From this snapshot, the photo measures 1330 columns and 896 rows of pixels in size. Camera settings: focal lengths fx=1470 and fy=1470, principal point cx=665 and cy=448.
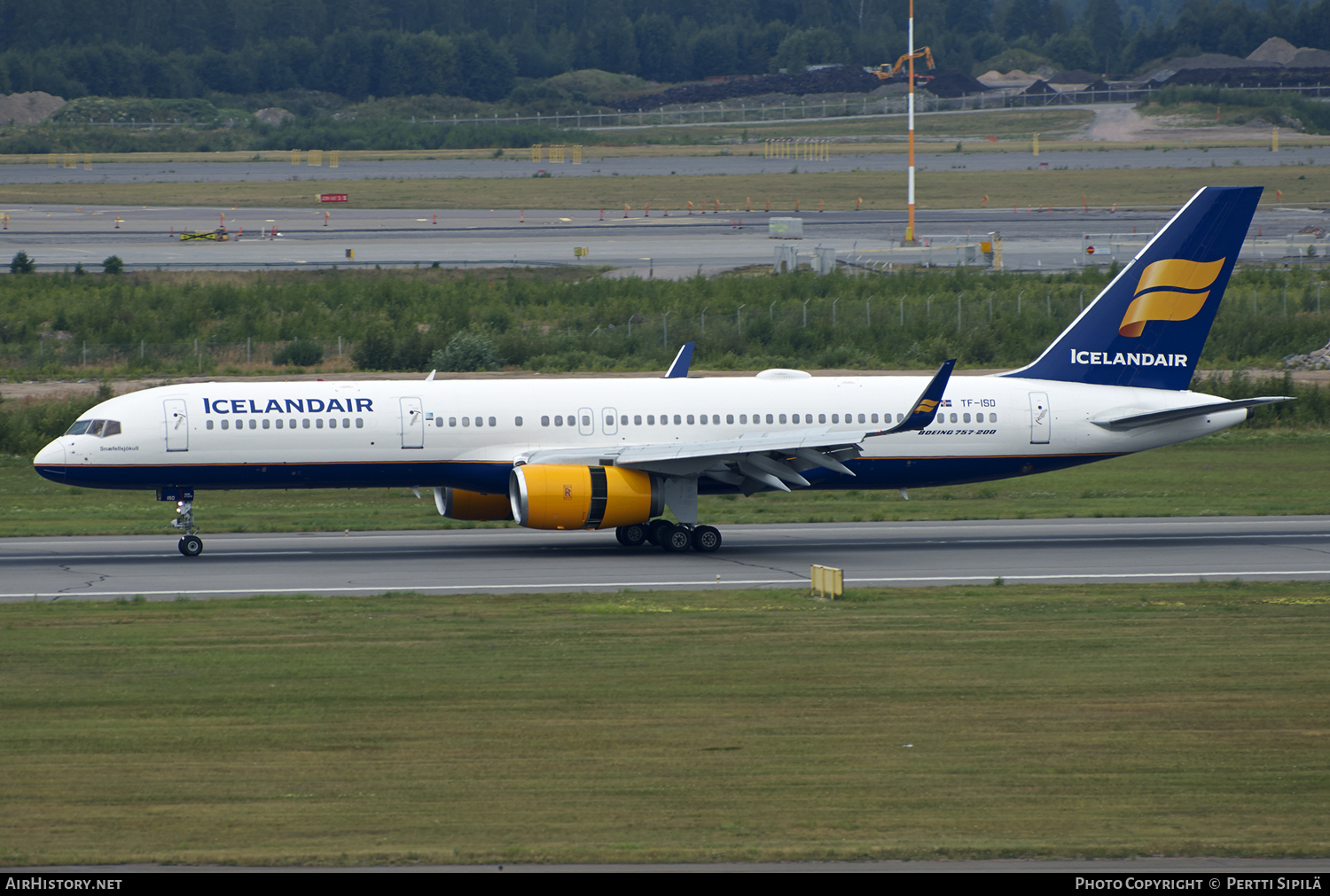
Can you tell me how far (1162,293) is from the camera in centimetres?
3728

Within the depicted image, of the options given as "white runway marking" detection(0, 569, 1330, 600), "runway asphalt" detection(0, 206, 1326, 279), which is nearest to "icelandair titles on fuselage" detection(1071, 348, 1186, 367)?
"white runway marking" detection(0, 569, 1330, 600)

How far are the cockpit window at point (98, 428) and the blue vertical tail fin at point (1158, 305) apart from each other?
22061 millimetres

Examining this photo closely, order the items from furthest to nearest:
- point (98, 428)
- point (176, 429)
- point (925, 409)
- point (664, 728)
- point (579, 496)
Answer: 1. point (98, 428)
2. point (176, 429)
3. point (579, 496)
4. point (925, 409)
5. point (664, 728)

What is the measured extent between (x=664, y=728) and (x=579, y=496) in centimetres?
1409

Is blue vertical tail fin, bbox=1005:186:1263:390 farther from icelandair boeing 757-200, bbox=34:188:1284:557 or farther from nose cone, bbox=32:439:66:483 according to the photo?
nose cone, bbox=32:439:66:483

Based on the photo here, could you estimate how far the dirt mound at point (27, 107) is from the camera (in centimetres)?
18075

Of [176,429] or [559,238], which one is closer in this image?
[176,429]

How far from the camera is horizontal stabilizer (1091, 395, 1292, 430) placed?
115 feet

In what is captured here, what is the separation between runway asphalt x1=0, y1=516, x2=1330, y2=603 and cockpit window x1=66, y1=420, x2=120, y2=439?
115 inches

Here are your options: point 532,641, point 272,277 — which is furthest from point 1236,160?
point 532,641

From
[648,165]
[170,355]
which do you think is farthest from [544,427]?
[648,165]

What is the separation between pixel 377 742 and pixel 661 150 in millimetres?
149369

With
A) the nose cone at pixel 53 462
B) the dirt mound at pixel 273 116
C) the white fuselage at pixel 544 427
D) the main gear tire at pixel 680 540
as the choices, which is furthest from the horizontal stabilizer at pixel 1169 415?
the dirt mound at pixel 273 116

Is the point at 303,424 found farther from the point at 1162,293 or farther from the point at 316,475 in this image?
the point at 1162,293
